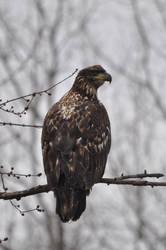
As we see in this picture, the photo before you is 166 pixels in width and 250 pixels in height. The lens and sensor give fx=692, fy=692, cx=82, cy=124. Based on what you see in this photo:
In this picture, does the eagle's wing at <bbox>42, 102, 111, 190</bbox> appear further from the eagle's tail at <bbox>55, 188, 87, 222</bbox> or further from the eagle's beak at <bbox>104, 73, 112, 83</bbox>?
the eagle's beak at <bbox>104, 73, 112, 83</bbox>

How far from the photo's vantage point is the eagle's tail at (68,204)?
600 centimetres

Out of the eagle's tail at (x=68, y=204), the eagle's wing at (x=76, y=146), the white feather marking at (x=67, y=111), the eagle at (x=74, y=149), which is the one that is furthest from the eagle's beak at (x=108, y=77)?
the eagle's tail at (x=68, y=204)

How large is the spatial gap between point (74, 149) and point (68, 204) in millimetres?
591

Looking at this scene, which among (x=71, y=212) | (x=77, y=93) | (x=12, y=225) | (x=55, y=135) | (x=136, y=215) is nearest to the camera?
(x=71, y=212)

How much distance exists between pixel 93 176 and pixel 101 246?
12.7m

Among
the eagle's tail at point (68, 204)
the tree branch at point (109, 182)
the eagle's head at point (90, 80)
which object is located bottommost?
the eagle's tail at point (68, 204)

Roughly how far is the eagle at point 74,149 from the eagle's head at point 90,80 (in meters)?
0.32

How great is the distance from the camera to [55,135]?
649 cm

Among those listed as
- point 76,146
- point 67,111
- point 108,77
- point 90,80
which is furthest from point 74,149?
point 90,80

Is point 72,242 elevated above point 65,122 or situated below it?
below

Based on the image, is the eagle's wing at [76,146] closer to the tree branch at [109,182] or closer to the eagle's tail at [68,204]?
the eagle's tail at [68,204]

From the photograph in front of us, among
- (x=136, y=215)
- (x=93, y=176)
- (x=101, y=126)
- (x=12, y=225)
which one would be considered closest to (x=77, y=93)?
(x=101, y=126)

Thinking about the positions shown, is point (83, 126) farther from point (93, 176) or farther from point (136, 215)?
point (136, 215)

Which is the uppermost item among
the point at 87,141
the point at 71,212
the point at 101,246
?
the point at 87,141
